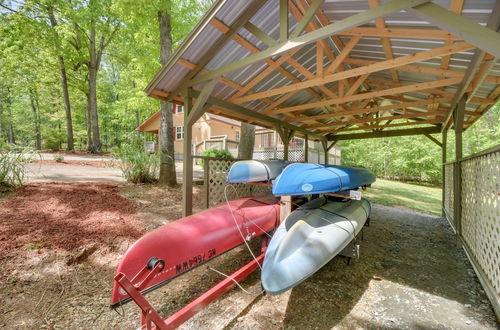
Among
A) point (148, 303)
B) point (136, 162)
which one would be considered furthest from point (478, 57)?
point (136, 162)

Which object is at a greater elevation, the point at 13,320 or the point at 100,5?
the point at 100,5

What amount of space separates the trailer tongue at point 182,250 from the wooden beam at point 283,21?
231cm

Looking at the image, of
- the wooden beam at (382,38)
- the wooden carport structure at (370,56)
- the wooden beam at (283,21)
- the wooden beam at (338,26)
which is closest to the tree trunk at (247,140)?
the wooden carport structure at (370,56)

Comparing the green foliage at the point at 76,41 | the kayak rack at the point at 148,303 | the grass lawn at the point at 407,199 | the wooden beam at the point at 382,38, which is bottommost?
the grass lawn at the point at 407,199

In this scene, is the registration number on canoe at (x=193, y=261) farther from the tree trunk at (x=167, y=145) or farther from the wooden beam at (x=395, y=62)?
the tree trunk at (x=167, y=145)

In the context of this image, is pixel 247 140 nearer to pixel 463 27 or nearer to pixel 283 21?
pixel 283 21

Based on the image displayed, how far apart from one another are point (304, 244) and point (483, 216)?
8.15 feet

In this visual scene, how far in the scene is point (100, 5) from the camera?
10.2 meters

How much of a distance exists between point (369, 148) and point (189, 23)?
17.1 m

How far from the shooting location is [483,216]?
9.46ft

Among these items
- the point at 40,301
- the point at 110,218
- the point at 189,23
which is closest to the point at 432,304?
the point at 40,301

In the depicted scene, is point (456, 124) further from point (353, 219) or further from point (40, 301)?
point (40, 301)

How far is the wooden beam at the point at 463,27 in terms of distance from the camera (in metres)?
1.70

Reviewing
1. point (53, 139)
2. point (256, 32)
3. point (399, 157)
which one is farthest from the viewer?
point (53, 139)
